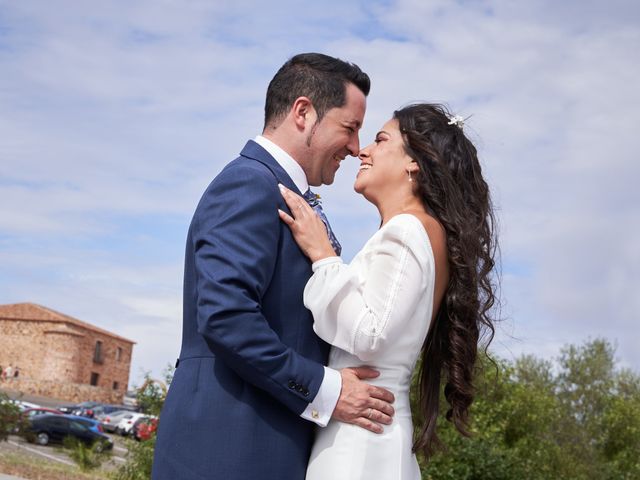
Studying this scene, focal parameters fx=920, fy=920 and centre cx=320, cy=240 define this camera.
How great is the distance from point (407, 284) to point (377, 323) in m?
0.17

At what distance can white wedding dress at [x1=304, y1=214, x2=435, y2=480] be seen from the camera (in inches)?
119

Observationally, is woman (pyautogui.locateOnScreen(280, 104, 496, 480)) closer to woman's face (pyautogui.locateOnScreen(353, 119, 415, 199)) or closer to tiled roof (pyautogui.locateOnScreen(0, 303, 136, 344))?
woman's face (pyautogui.locateOnScreen(353, 119, 415, 199))

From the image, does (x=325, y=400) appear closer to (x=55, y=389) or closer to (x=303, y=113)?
(x=303, y=113)

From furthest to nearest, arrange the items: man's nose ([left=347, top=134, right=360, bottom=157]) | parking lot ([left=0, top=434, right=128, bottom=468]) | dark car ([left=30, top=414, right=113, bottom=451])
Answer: dark car ([left=30, top=414, right=113, bottom=451]) → parking lot ([left=0, top=434, right=128, bottom=468]) → man's nose ([left=347, top=134, right=360, bottom=157])

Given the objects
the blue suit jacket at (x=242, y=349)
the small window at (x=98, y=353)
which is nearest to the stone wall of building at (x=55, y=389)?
the small window at (x=98, y=353)

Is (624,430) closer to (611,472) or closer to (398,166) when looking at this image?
(611,472)

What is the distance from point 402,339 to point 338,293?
295mm

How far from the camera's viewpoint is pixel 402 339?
10.3 ft

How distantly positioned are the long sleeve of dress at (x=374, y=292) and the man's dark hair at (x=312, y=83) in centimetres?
61

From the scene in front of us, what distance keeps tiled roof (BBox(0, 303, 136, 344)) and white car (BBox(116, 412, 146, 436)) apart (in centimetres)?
2732

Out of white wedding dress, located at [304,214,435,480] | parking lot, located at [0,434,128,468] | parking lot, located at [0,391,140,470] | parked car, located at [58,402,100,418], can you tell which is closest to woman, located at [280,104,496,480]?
white wedding dress, located at [304,214,435,480]

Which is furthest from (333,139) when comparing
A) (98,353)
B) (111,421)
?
(98,353)

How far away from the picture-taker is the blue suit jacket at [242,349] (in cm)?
290

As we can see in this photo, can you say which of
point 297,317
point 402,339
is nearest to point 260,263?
point 297,317
